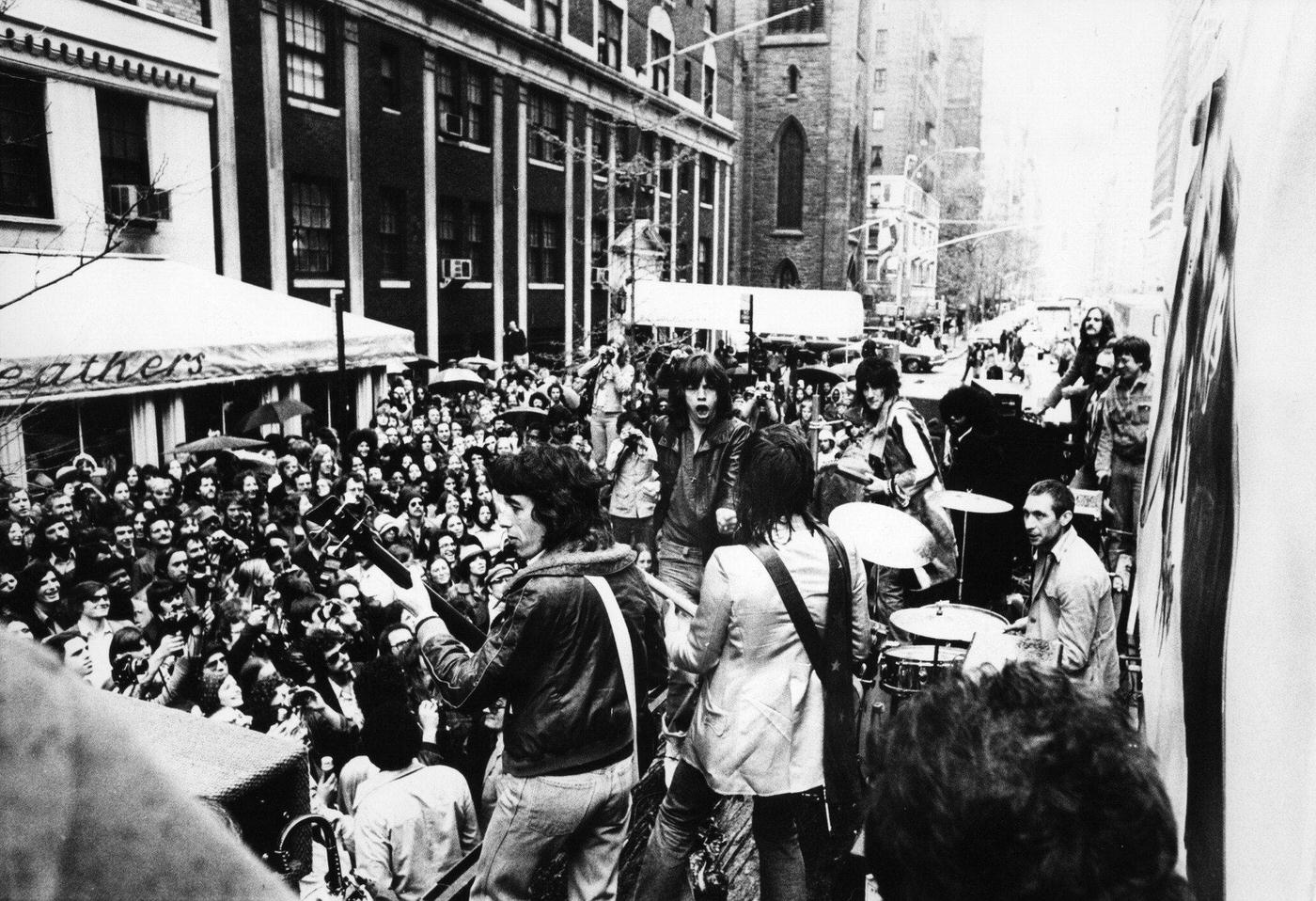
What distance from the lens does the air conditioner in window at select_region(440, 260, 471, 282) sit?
79.8 feet

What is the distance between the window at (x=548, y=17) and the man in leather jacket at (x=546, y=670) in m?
27.9

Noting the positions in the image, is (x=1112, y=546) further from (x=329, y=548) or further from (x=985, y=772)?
(x=985, y=772)

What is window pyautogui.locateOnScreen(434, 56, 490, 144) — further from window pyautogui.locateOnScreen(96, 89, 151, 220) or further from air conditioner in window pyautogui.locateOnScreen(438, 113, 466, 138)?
window pyautogui.locateOnScreen(96, 89, 151, 220)

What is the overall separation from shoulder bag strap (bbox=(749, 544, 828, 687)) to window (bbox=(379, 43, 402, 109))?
2151cm

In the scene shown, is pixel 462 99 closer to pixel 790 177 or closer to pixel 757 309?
pixel 757 309

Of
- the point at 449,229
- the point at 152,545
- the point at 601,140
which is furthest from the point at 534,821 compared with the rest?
the point at 601,140

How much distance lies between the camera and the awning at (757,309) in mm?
25562

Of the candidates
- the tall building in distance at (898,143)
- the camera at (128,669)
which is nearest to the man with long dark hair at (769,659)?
the camera at (128,669)

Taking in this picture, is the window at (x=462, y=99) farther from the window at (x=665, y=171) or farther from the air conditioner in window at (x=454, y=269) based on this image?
the window at (x=665, y=171)

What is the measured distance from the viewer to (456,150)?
980 inches

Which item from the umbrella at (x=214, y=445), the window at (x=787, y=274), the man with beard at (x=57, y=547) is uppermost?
the window at (x=787, y=274)

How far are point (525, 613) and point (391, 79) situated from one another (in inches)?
869

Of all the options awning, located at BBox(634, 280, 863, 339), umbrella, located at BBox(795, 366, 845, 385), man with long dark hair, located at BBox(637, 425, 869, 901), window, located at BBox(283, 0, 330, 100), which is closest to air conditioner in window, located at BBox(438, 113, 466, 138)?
window, located at BBox(283, 0, 330, 100)

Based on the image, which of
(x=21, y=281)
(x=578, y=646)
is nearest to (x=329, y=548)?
(x=578, y=646)
